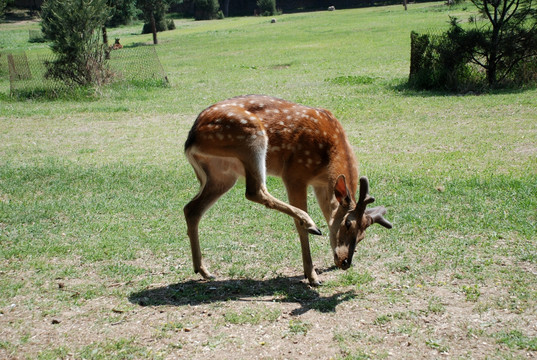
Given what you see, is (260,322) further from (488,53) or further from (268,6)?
(268,6)

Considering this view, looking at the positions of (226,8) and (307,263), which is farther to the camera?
(226,8)

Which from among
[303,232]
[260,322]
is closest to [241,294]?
[260,322]

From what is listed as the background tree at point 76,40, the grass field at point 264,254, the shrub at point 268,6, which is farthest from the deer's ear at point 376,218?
the shrub at point 268,6

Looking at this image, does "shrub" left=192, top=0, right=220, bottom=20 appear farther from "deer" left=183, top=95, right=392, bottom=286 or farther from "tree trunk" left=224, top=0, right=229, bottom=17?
"deer" left=183, top=95, right=392, bottom=286

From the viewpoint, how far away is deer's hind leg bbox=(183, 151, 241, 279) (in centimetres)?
585

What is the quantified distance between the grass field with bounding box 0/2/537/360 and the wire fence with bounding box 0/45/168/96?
5.51 m

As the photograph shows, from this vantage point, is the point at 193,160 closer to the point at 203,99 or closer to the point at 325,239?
the point at 325,239

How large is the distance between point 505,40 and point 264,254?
13018 millimetres

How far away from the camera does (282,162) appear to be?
231 inches

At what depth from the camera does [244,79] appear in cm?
2111

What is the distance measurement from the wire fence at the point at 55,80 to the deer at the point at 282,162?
1486 cm

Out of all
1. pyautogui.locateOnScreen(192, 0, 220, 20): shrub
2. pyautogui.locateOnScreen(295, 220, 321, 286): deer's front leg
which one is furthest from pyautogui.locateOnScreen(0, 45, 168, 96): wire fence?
pyautogui.locateOnScreen(192, 0, 220, 20): shrub

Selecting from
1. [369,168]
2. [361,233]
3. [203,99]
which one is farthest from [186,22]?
[361,233]

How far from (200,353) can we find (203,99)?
13.3 meters
